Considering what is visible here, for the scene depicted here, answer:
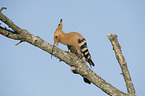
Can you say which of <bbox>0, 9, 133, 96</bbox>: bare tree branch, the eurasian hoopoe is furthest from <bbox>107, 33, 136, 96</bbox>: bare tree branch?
the eurasian hoopoe

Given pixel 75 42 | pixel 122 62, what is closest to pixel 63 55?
pixel 75 42

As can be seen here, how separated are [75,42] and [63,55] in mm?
250

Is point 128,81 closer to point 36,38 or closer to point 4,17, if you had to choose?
point 36,38

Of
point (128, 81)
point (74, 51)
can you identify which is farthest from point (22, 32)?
point (128, 81)

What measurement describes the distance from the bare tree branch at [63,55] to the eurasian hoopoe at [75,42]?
12 centimetres

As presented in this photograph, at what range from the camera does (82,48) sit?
2.19m

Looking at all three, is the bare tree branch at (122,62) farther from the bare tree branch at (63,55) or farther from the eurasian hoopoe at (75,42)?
the eurasian hoopoe at (75,42)

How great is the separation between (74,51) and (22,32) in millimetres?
691

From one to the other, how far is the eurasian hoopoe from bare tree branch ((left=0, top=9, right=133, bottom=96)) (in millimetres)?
120

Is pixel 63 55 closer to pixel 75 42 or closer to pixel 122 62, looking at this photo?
pixel 75 42

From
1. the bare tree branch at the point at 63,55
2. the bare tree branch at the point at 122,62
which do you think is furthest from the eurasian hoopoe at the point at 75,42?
the bare tree branch at the point at 122,62

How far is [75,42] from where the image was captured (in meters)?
2.17

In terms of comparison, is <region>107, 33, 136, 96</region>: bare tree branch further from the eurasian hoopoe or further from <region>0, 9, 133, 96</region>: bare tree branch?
the eurasian hoopoe

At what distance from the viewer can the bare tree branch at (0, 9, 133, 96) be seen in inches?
75.3
